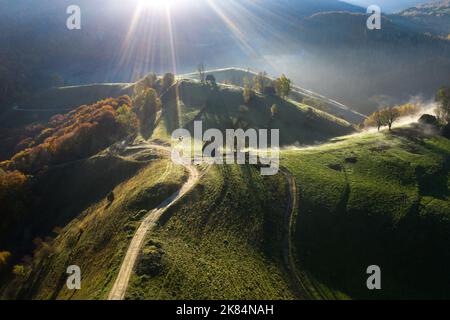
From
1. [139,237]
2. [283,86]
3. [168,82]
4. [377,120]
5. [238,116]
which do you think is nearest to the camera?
[139,237]

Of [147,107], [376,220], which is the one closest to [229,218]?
[376,220]

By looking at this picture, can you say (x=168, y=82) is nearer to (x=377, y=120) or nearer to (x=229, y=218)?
(x=377, y=120)

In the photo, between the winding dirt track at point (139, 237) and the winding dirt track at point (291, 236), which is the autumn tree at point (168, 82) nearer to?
the winding dirt track at point (139, 237)

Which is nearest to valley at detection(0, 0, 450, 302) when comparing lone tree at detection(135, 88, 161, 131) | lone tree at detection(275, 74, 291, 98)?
lone tree at detection(135, 88, 161, 131)

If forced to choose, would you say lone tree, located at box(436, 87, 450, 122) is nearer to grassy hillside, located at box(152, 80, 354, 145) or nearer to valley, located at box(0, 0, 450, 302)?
valley, located at box(0, 0, 450, 302)

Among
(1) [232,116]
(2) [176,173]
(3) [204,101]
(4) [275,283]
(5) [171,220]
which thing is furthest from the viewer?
(3) [204,101]

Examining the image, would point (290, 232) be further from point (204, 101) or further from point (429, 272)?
point (204, 101)
